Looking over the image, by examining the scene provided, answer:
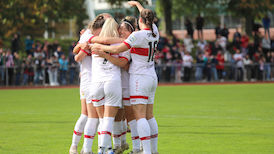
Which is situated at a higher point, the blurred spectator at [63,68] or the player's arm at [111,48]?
the player's arm at [111,48]

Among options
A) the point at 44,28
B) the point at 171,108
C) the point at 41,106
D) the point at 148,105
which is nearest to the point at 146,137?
the point at 148,105

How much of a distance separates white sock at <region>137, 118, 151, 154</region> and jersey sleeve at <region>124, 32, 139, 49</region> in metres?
1.18

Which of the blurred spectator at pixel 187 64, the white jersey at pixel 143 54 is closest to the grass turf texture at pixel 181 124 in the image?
the white jersey at pixel 143 54

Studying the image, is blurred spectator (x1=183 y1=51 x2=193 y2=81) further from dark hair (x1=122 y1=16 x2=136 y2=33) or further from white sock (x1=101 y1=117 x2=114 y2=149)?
white sock (x1=101 y1=117 x2=114 y2=149)

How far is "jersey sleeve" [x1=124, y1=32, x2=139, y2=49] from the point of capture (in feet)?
27.1

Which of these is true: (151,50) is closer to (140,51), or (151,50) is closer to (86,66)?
(140,51)

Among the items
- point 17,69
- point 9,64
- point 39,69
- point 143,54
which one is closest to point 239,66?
point 39,69

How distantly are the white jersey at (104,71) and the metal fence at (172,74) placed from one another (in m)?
22.6

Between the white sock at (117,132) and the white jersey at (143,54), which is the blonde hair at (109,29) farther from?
the white sock at (117,132)

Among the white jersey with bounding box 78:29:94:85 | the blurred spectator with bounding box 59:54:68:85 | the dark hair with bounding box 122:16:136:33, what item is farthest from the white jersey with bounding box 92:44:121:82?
the blurred spectator with bounding box 59:54:68:85

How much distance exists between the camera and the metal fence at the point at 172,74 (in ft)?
102

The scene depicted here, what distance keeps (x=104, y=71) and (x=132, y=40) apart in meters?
0.69

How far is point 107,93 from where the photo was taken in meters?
8.41

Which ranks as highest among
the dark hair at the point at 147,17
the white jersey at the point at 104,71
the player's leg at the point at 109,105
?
the dark hair at the point at 147,17
